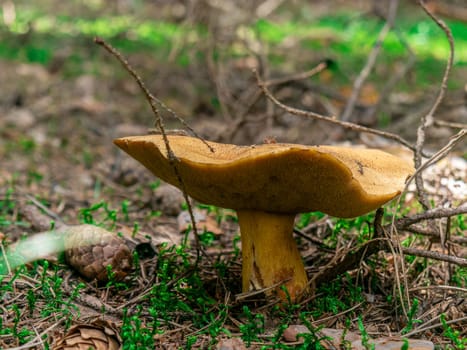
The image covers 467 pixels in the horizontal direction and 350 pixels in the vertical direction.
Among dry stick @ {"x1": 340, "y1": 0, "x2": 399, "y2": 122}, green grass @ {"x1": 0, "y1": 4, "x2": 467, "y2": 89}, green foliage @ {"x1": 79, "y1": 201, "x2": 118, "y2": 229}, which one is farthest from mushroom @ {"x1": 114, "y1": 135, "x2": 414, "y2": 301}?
green grass @ {"x1": 0, "y1": 4, "x2": 467, "y2": 89}

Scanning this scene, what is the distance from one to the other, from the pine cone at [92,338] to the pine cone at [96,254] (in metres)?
0.47

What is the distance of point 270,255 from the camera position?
6.47 ft

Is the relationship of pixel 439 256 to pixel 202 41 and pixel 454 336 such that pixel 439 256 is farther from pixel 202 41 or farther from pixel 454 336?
pixel 202 41

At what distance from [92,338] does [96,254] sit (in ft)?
1.87

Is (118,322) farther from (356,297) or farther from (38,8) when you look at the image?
(38,8)

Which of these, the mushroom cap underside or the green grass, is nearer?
the mushroom cap underside

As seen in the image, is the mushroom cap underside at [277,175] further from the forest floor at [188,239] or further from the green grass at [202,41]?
the green grass at [202,41]

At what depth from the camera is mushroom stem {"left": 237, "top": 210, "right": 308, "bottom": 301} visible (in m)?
1.95

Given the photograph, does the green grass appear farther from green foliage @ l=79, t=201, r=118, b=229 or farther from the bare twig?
the bare twig

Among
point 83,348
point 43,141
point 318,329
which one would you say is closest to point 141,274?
point 83,348

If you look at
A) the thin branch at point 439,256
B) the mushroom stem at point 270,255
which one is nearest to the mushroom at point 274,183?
the mushroom stem at point 270,255

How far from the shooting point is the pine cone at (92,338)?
62.9 inches

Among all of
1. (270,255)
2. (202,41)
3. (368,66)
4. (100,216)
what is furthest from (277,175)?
(202,41)

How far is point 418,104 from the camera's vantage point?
18.2 feet
